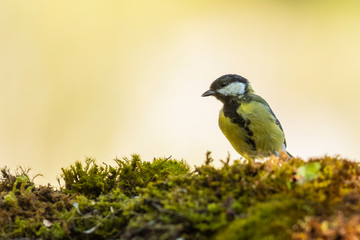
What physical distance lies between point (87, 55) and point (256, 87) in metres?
3.56

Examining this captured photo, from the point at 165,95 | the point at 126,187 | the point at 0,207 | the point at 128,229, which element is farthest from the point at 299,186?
the point at 165,95

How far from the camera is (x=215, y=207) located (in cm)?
186

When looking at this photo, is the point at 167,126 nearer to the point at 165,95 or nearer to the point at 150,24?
the point at 165,95

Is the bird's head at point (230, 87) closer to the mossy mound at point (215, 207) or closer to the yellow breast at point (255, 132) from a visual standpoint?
the yellow breast at point (255, 132)

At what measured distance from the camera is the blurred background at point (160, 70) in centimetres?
795

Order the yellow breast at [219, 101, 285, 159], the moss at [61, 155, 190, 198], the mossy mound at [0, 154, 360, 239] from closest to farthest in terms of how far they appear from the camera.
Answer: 1. the mossy mound at [0, 154, 360, 239]
2. the moss at [61, 155, 190, 198]
3. the yellow breast at [219, 101, 285, 159]

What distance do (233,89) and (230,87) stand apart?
0.15ft

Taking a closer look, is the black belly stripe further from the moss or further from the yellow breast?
the moss

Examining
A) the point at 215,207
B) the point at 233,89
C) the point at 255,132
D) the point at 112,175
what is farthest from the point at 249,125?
the point at 215,207

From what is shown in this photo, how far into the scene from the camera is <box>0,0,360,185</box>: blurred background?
7945mm

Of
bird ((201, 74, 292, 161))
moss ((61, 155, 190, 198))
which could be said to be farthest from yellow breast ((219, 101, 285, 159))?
moss ((61, 155, 190, 198))

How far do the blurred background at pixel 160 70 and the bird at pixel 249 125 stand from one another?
8.71ft

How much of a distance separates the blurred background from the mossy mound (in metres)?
5.27

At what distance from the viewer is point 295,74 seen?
28.6ft
